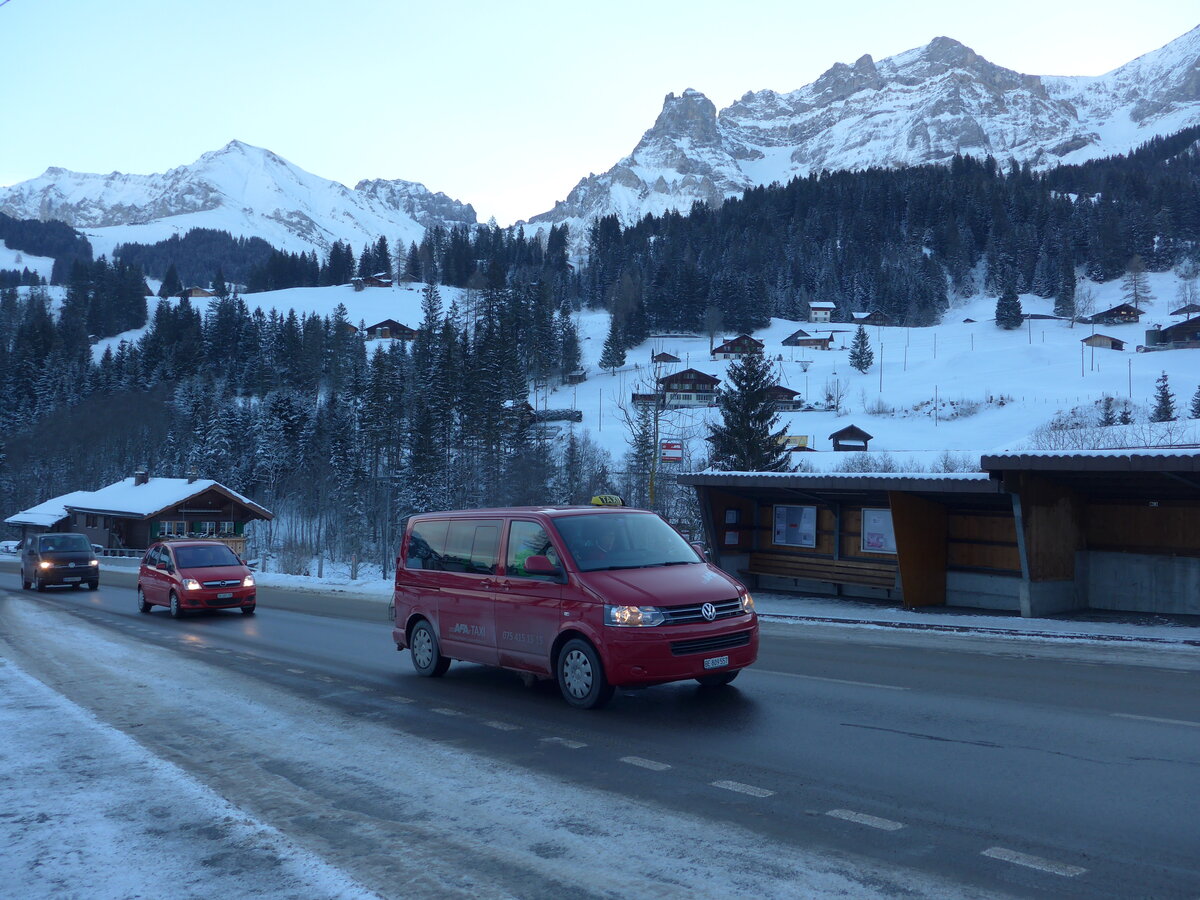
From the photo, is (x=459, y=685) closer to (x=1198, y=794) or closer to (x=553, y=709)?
(x=553, y=709)

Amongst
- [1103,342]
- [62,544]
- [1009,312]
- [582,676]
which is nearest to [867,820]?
[582,676]

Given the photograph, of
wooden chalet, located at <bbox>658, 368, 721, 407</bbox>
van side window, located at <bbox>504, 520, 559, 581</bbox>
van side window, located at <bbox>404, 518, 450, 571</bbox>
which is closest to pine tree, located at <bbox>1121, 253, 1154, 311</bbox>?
wooden chalet, located at <bbox>658, 368, 721, 407</bbox>

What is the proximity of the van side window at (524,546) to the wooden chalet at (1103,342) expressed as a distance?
118630mm

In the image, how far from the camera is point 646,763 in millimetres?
7145

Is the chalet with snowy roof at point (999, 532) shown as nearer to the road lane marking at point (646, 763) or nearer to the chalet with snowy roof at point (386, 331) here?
the road lane marking at point (646, 763)

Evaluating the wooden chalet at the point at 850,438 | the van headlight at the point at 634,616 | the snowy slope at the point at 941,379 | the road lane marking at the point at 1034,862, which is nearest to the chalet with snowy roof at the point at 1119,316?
the snowy slope at the point at 941,379

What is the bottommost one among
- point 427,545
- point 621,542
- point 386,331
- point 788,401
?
point 427,545

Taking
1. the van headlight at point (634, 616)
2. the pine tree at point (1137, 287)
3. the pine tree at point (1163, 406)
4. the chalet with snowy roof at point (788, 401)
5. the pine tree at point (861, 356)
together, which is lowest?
the van headlight at point (634, 616)

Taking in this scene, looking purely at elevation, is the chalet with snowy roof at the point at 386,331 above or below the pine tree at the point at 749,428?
above

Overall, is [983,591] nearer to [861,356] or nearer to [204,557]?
[204,557]

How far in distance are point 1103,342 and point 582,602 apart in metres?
123

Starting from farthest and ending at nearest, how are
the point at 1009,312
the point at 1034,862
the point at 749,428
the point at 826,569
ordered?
the point at 1009,312 → the point at 749,428 → the point at 826,569 → the point at 1034,862

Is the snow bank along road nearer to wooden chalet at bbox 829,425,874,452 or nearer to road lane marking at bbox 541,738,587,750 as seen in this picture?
road lane marking at bbox 541,738,587,750

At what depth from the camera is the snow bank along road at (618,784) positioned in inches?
192
